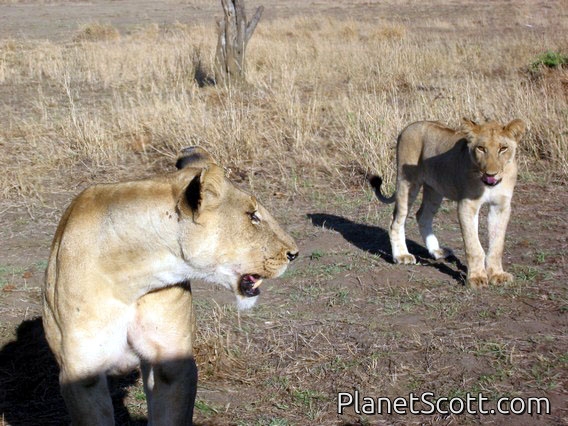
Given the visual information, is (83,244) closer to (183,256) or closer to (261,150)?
(183,256)

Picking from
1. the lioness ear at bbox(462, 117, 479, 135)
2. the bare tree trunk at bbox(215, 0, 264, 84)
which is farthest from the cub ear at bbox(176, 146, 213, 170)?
the bare tree trunk at bbox(215, 0, 264, 84)

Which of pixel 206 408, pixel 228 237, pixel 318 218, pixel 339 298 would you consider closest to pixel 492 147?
pixel 339 298

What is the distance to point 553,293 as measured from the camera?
5.40 m

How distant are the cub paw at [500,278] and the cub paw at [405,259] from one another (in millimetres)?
739

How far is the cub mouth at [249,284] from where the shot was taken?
123 inches

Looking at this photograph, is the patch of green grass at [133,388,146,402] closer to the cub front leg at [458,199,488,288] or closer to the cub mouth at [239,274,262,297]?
the cub mouth at [239,274,262,297]

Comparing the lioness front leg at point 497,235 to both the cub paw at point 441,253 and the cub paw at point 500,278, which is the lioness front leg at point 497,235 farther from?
the cub paw at point 441,253

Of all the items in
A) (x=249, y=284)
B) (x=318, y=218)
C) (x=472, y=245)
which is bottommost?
(x=318, y=218)

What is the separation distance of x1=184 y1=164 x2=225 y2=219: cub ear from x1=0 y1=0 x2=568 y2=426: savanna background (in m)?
1.48

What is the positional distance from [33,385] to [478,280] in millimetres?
2842

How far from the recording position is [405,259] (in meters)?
6.28

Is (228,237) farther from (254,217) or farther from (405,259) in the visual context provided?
(405,259)

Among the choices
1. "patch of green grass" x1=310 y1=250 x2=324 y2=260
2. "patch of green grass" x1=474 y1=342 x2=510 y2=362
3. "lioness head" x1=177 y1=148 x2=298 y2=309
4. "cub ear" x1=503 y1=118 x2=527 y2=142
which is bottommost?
"patch of green grass" x1=310 y1=250 x2=324 y2=260

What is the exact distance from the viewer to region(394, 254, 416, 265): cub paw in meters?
6.26
